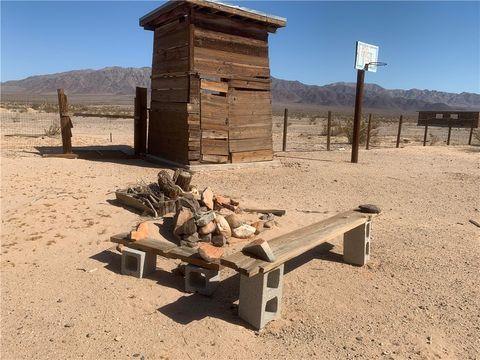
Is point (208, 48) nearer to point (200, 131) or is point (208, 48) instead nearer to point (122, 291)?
point (200, 131)

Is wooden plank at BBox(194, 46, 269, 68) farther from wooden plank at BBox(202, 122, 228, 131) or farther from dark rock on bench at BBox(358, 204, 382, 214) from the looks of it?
dark rock on bench at BBox(358, 204, 382, 214)

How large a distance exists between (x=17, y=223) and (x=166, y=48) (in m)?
6.69

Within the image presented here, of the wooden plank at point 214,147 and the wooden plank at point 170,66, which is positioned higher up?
the wooden plank at point 170,66

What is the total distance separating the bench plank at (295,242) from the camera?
3.30 m

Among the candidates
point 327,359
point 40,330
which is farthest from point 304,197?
point 40,330

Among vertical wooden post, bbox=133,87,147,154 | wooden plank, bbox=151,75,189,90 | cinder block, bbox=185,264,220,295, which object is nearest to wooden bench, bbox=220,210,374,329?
cinder block, bbox=185,264,220,295

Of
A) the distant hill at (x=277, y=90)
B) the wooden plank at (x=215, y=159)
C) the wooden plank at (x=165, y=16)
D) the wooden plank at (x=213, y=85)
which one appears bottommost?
the wooden plank at (x=215, y=159)

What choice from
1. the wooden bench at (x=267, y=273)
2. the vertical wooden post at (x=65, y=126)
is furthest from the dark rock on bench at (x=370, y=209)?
the vertical wooden post at (x=65, y=126)

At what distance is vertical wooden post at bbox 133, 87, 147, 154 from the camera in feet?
39.1

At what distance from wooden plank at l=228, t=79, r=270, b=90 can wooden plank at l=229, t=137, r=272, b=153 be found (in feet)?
4.30

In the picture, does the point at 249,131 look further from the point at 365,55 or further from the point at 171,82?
the point at 365,55

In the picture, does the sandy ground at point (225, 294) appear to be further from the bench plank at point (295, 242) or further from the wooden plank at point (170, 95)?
the wooden plank at point (170, 95)

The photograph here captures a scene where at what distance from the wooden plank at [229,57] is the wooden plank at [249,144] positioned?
192cm

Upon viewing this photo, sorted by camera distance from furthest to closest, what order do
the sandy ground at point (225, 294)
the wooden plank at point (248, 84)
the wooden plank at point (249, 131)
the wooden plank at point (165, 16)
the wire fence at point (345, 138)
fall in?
the wire fence at point (345, 138), the wooden plank at point (249, 131), the wooden plank at point (248, 84), the wooden plank at point (165, 16), the sandy ground at point (225, 294)
